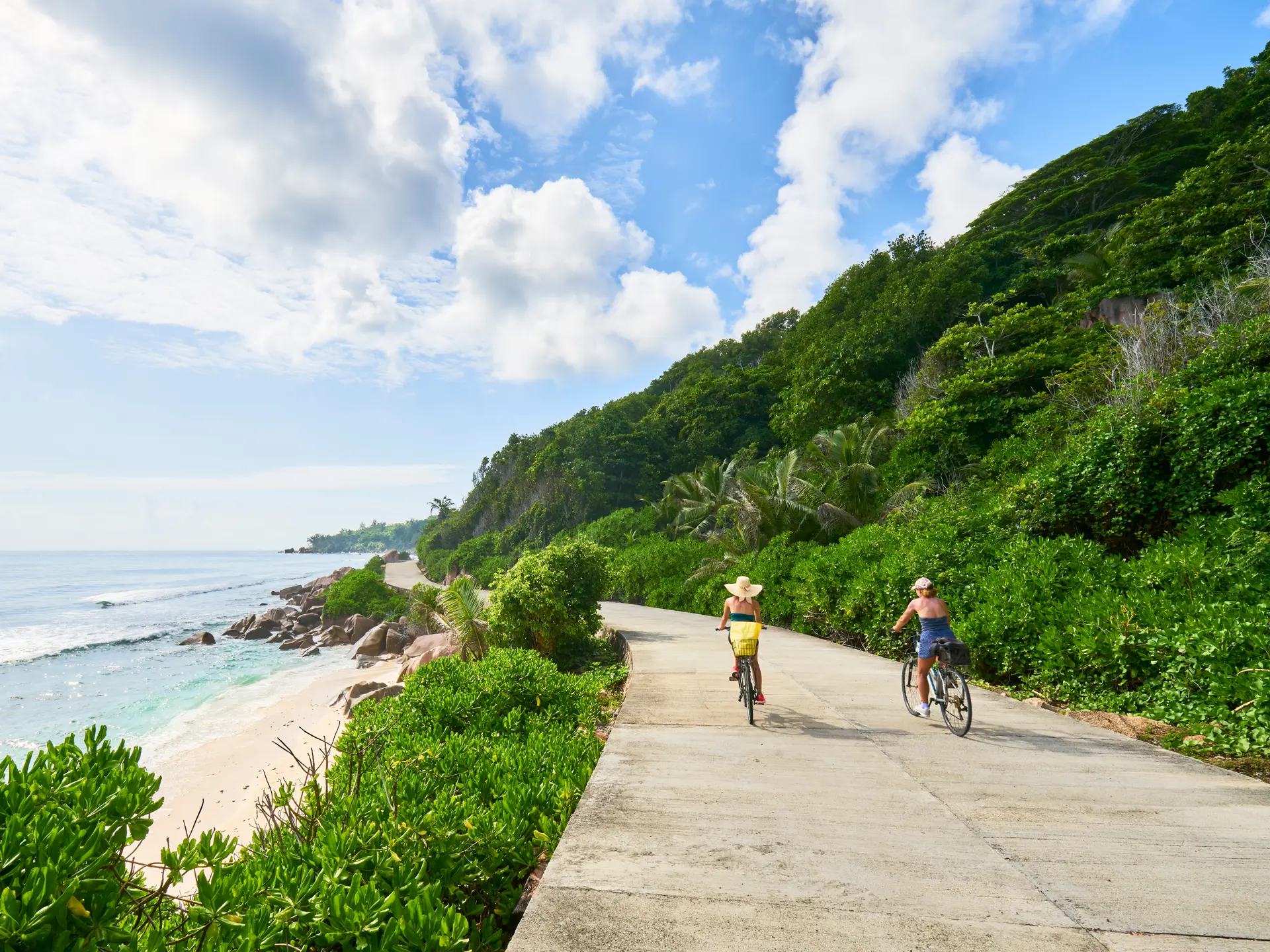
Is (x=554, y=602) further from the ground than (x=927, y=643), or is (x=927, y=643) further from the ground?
(x=927, y=643)

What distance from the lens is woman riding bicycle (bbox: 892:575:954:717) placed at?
18.5 feet

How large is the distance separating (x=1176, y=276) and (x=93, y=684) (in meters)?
35.4

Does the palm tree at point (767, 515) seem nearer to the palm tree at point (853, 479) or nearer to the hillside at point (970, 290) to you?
the palm tree at point (853, 479)

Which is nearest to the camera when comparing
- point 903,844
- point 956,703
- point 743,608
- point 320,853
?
point 320,853

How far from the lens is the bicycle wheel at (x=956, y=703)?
5207 mm

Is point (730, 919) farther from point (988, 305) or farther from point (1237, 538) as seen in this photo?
point (988, 305)

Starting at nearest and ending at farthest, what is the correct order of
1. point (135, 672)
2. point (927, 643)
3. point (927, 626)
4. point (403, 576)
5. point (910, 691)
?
point (927, 643)
point (927, 626)
point (910, 691)
point (135, 672)
point (403, 576)

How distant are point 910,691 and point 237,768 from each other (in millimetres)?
11733

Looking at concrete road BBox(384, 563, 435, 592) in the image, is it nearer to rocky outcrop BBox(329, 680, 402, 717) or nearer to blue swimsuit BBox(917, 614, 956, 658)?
rocky outcrop BBox(329, 680, 402, 717)

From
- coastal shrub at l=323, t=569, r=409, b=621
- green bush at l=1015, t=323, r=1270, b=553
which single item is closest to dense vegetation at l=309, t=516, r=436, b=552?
coastal shrub at l=323, t=569, r=409, b=621

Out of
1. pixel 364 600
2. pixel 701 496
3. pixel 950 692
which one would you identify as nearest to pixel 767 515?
pixel 701 496

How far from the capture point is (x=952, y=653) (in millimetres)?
5355

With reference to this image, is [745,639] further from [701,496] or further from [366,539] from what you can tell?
[366,539]

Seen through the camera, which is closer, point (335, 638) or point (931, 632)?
point (931, 632)
